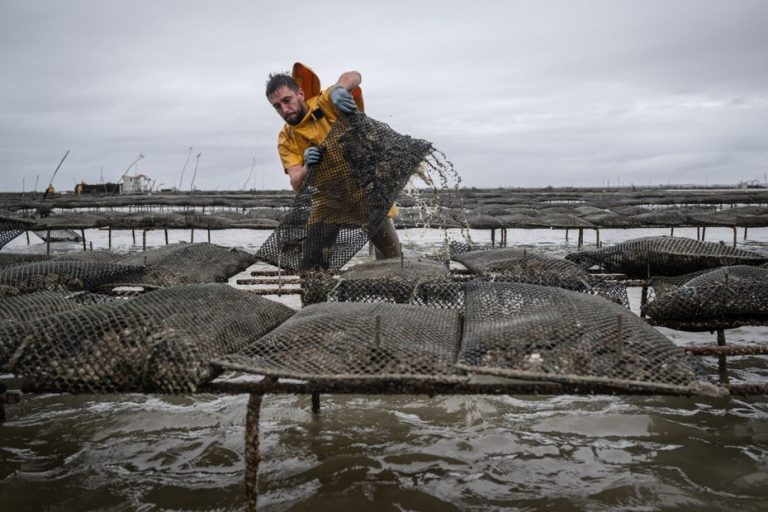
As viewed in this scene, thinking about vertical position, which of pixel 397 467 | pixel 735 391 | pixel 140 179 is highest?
pixel 140 179

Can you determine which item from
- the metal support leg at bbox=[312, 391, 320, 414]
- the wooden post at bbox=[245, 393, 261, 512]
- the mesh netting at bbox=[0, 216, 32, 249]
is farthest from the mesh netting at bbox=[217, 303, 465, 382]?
the mesh netting at bbox=[0, 216, 32, 249]

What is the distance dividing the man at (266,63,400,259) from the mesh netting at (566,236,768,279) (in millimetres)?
2343

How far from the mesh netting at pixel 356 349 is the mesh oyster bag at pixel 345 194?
1505mm

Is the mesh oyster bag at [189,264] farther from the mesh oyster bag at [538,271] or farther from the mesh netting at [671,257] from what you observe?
the mesh netting at [671,257]

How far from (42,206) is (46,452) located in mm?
20858

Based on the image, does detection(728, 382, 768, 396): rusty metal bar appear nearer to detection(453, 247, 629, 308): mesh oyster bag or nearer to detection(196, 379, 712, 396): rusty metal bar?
detection(196, 379, 712, 396): rusty metal bar

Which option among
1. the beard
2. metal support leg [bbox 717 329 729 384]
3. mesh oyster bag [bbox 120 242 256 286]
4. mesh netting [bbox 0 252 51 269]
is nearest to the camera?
metal support leg [bbox 717 329 729 384]

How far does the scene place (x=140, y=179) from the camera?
52.3 metres

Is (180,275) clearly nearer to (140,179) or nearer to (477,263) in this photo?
(477,263)

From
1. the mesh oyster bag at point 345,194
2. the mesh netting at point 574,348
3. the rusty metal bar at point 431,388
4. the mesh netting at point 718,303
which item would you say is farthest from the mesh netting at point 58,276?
the mesh netting at point 718,303

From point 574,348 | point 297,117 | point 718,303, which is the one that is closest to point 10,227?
point 297,117

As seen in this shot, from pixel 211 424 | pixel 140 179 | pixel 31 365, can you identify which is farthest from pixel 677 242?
pixel 140 179

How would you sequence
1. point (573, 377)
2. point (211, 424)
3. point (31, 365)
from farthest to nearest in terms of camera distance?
point (211, 424) → point (31, 365) → point (573, 377)

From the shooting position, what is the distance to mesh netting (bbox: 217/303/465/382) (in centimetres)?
211
